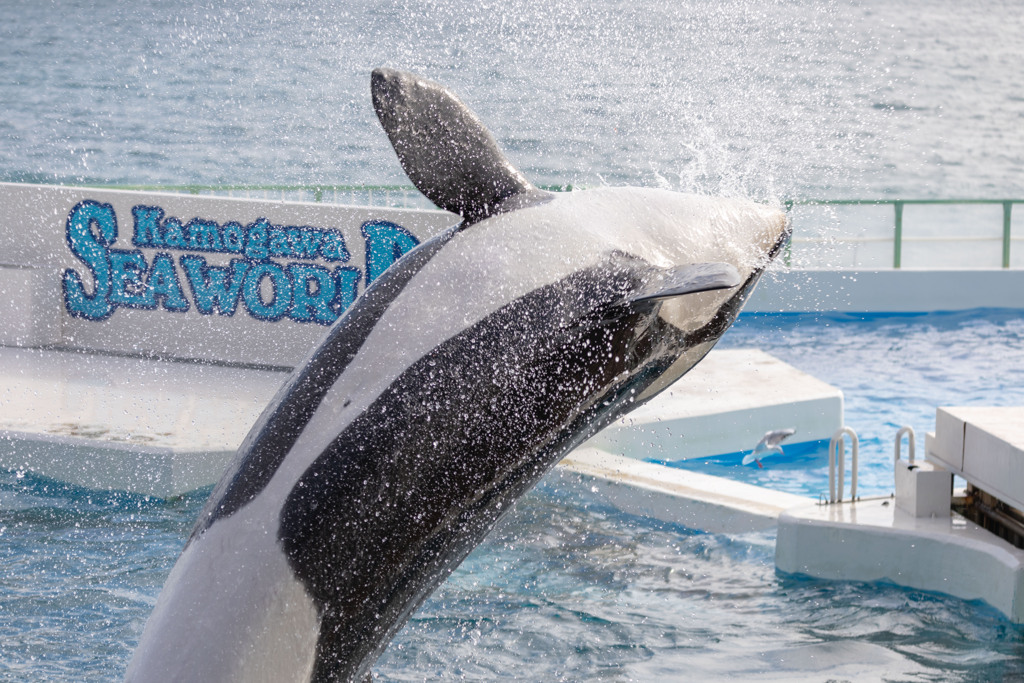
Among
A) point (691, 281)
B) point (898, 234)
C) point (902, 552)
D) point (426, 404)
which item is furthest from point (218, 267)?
point (898, 234)

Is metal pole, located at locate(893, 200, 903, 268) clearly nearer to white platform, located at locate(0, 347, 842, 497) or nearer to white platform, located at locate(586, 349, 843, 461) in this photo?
white platform, located at locate(0, 347, 842, 497)

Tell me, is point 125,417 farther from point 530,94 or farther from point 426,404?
point 530,94

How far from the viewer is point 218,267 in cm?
1093

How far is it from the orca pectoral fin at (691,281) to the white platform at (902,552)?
13.0 feet

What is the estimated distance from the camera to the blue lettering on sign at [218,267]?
10539 millimetres

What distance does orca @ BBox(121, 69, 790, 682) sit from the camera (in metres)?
2.58

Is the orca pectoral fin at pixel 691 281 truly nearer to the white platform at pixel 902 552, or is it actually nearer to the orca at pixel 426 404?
the orca at pixel 426 404

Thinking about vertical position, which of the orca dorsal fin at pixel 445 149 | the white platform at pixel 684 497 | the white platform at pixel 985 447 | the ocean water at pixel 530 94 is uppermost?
the orca dorsal fin at pixel 445 149

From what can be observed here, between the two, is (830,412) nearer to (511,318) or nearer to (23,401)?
(23,401)

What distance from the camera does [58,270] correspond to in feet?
37.3

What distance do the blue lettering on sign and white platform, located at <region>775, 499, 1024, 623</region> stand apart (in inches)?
192

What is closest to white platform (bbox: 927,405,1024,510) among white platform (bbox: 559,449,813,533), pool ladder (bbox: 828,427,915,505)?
pool ladder (bbox: 828,427,915,505)

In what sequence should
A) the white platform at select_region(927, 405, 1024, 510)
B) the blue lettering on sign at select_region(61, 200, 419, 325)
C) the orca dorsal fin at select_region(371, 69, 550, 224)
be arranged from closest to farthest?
1. the orca dorsal fin at select_region(371, 69, 550, 224)
2. the white platform at select_region(927, 405, 1024, 510)
3. the blue lettering on sign at select_region(61, 200, 419, 325)

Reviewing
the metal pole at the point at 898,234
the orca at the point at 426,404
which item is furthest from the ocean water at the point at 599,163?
the orca at the point at 426,404
